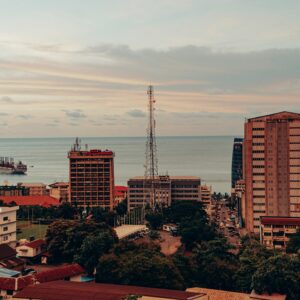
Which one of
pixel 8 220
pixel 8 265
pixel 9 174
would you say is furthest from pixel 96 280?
pixel 9 174

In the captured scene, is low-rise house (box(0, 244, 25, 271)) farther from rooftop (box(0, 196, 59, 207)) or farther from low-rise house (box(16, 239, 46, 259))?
rooftop (box(0, 196, 59, 207))

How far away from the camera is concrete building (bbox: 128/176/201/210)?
57.3m

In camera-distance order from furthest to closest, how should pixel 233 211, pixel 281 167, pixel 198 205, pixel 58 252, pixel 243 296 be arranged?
pixel 233 211 → pixel 198 205 → pixel 281 167 → pixel 58 252 → pixel 243 296

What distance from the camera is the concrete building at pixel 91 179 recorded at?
187 ft

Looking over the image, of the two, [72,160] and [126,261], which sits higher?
[72,160]

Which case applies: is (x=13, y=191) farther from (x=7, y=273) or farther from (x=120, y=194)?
(x=7, y=273)

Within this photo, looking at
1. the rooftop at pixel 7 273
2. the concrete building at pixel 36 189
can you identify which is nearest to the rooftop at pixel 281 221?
the rooftop at pixel 7 273

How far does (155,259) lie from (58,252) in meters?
8.53

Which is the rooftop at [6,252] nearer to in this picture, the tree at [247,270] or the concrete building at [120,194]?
the tree at [247,270]

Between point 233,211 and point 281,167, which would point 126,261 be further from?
point 233,211

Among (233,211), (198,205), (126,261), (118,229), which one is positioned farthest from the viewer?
(233,211)

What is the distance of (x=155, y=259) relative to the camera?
23.9 meters

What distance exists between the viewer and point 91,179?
5703 centimetres

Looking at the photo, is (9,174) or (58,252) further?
(9,174)
